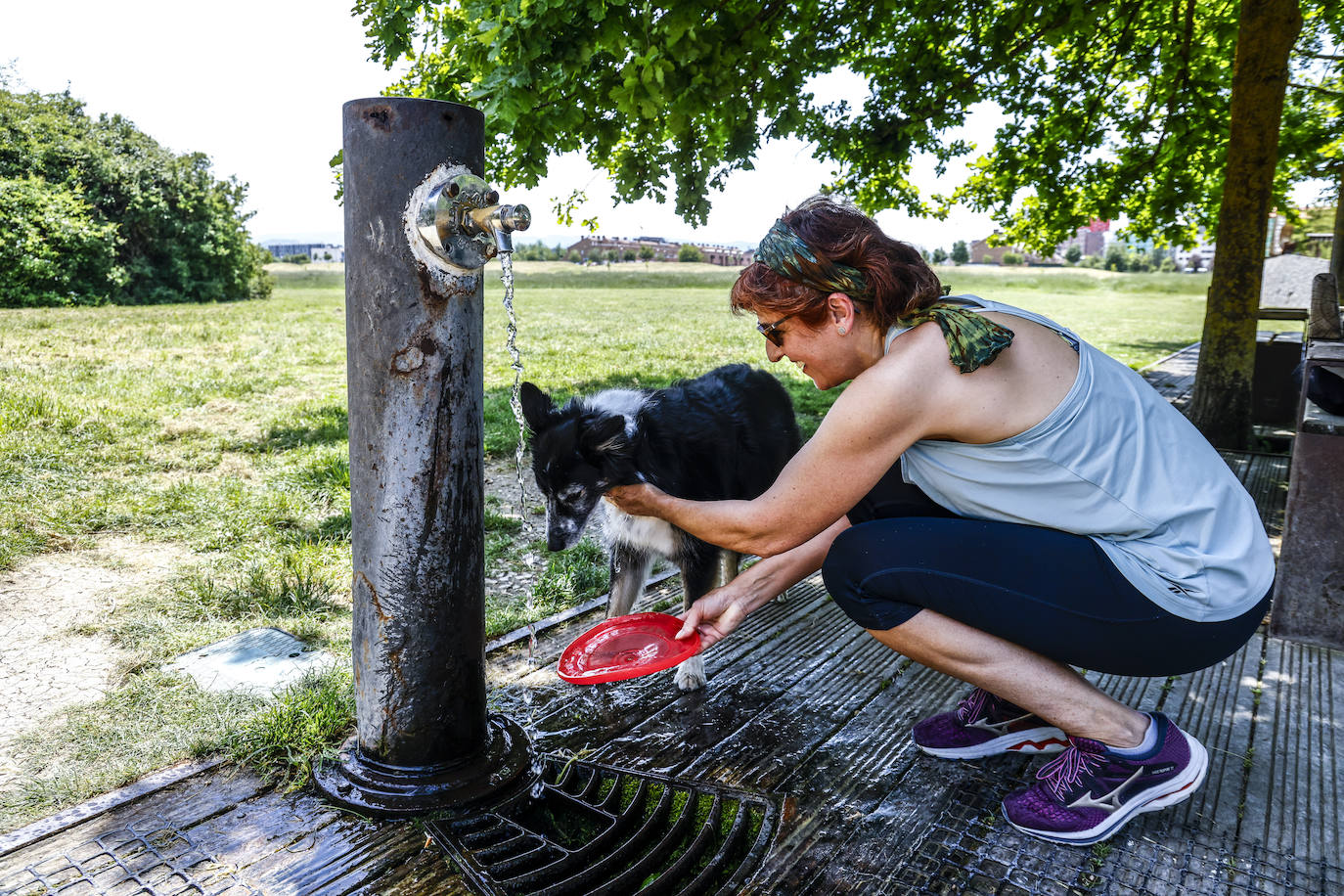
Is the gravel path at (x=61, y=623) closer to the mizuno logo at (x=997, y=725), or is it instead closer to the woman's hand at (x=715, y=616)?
the woman's hand at (x=715, y=616)

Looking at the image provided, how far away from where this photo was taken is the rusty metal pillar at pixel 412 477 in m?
2.07

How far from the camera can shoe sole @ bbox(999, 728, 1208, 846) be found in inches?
84.7

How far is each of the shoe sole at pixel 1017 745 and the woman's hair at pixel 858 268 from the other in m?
1.33

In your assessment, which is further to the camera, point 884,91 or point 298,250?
point 298,250

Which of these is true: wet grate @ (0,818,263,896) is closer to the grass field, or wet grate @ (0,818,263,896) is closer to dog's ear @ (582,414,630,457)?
the grass field

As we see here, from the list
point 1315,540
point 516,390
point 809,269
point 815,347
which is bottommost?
point 1315,540

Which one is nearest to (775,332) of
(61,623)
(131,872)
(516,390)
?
(516,390)

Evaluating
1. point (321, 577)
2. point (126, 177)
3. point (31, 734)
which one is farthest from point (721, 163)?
point (126, 177)

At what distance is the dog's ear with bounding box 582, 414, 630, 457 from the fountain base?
1085 millimetres

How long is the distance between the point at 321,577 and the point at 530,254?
125ft

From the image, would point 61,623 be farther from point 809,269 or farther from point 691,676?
point 809,269

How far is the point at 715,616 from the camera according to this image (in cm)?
262

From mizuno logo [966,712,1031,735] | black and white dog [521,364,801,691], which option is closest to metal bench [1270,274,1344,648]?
mizuno logo [966,712,1031,735]

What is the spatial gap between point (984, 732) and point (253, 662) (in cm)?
259
